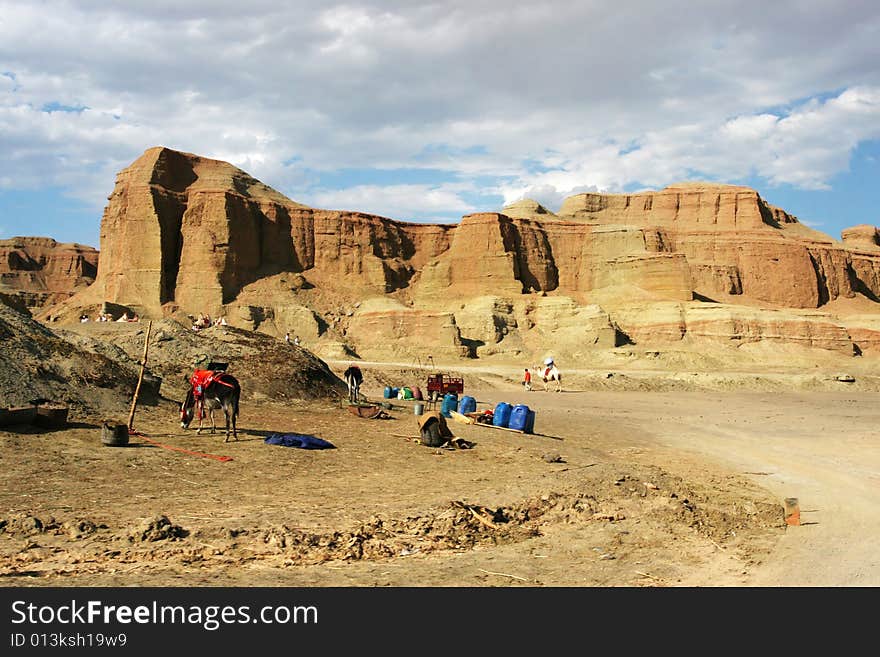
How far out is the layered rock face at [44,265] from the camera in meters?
138

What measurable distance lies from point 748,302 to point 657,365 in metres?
36.6

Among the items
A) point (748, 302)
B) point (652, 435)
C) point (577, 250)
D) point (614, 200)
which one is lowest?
point (652, 435)

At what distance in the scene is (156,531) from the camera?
7.50 meters

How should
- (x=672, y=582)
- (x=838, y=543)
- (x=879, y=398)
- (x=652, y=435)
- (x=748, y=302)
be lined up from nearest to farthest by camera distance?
1. (x=672, y=582)
2. (x=838, y=543)
3. (x=652, y=435)
4. (x=879, y=398)
5. (x=748, y=302)

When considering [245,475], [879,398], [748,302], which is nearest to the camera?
[245,475]

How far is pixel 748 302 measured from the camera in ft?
265

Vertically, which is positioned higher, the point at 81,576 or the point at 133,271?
the point at 133,271

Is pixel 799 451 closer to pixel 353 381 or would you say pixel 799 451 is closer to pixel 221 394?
pixel 353 381

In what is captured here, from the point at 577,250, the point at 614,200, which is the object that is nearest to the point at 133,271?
the point at 577,250

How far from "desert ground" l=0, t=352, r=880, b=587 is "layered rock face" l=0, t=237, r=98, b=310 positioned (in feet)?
457

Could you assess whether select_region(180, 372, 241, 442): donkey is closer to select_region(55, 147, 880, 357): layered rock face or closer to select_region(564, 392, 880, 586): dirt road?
select_region(564, 392, 880, 586): dirt road

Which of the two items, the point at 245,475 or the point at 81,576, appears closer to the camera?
the point at 81,576

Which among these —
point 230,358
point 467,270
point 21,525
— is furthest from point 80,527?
point 467,270
